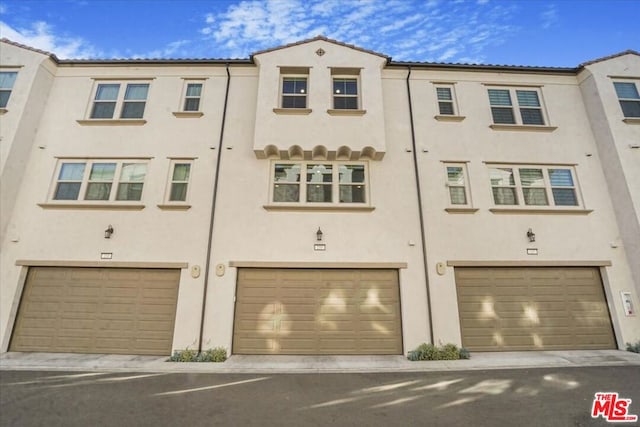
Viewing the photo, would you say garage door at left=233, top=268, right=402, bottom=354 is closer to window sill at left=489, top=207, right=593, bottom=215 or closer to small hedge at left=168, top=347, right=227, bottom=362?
small hedge at left=168, top=347, right=227, bottom=362

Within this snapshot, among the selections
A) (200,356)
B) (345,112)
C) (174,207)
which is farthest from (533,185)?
(174,207)

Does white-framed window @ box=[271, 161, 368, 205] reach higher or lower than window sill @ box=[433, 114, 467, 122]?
lower

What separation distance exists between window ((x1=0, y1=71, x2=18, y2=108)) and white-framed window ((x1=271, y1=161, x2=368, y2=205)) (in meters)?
9.33

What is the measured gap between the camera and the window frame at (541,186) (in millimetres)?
8797

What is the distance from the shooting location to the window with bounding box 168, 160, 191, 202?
886cm

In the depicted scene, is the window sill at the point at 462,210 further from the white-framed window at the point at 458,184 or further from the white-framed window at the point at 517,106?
the white-framed window at the point at 517,106

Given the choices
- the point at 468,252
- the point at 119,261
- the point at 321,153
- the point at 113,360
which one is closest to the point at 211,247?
the point at 119,261

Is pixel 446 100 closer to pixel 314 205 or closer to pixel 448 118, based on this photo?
pixel 448 118

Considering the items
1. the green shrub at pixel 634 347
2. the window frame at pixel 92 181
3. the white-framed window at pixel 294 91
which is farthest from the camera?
the white-framed window at pixel 294 91

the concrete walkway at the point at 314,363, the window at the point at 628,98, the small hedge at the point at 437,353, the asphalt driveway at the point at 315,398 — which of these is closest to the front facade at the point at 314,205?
the window at the point at 628,98

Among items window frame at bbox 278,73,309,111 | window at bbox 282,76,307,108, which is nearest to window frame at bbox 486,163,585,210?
window frame at bbox 278,73,309,111

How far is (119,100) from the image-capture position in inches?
383

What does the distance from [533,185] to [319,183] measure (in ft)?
23.3

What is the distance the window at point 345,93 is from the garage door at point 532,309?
647 cm
